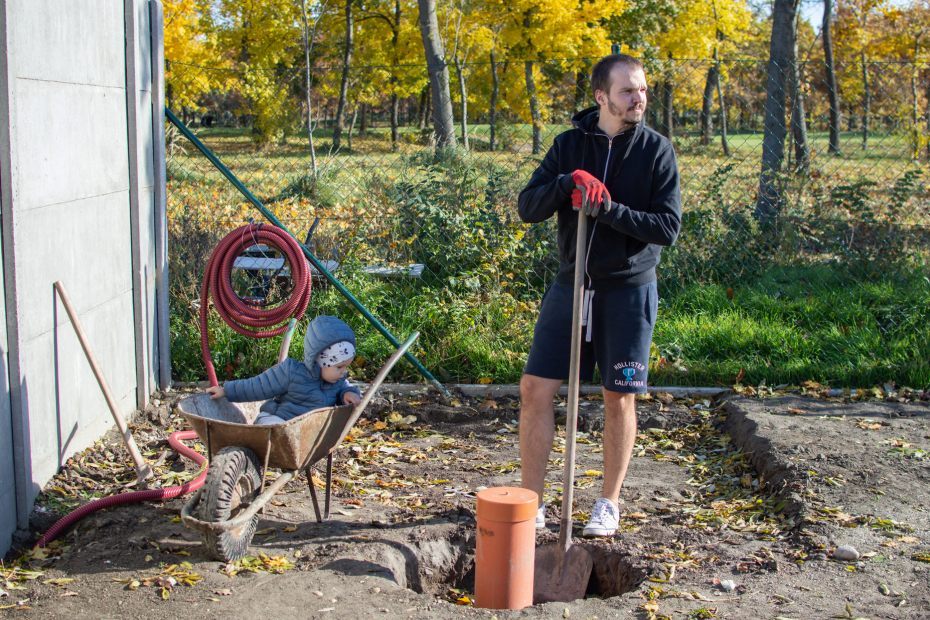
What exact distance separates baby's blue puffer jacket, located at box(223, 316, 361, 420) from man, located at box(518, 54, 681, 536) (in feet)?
2.76

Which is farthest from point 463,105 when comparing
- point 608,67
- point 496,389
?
point 608,67

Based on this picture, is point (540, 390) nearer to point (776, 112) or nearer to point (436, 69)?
point (776, 112)

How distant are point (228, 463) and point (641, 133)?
6.91 feet

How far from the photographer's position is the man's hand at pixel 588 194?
301 cm

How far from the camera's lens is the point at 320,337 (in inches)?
133

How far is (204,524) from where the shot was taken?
2.82 m

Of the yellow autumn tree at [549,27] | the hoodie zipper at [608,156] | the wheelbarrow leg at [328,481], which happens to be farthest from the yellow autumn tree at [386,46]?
the wheelbarrow leg at [328,481]

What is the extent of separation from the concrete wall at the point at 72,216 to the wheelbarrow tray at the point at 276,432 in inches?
31.6

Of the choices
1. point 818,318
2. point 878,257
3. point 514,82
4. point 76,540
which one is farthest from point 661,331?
point 514,82

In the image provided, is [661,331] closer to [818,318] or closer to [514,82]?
[818,318]

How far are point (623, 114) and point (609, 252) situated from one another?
0.56 metres

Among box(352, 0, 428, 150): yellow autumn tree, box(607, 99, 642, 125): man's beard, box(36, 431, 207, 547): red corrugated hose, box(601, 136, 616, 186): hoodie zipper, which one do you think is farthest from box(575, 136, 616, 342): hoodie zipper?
box(352, 0, 428, 150): yellow autumn tree

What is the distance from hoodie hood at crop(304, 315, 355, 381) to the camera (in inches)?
133

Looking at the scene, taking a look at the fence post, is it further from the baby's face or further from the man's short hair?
the man's short hair
